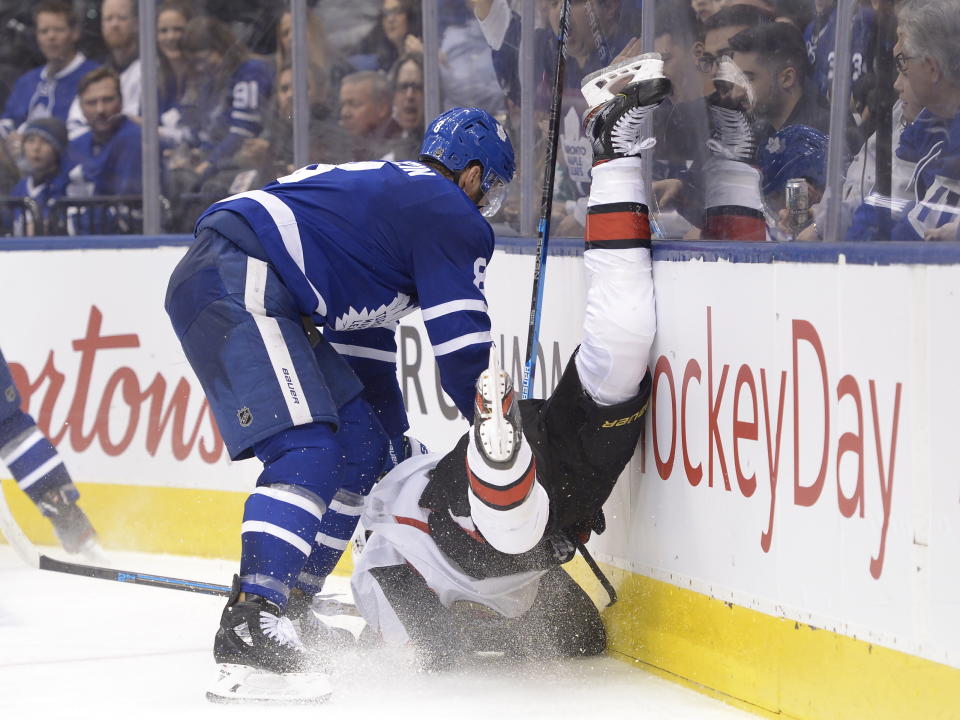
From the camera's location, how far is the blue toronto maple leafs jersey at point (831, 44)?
2.70m

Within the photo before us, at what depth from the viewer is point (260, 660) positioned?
2.85 m

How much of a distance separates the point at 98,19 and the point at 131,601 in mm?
1995

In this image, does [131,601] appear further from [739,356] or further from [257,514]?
[739,356]

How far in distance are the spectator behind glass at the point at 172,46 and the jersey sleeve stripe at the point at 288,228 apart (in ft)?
5.98

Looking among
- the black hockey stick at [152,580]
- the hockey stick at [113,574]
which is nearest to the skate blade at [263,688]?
the hockey stick at [113,574]

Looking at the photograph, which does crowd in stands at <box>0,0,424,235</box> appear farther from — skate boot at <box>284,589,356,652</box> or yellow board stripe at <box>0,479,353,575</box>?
skate boot at <box>284,589,356,652</box>

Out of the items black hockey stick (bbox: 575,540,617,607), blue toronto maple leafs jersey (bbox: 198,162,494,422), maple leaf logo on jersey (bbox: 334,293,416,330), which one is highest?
blue toronto maple leafs jersey (bbox: 198,162,494,422)

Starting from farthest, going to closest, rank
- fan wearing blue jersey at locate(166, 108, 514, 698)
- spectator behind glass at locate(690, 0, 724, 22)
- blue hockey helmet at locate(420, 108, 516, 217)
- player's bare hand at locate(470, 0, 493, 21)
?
player's bare hand at locate(470, 0, 493, 21) → blue hockey helmet at locate(420, 108, 516, 217) → spectator behind glass at locate(690, 0, 724, 22) → fan wearing blue jersey at locate(166, 108, 514, 698)

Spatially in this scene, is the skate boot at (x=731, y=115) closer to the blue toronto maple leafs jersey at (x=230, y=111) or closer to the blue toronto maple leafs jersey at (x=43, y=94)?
the blue toronto maple leafs jersey at (x=230, y=111)

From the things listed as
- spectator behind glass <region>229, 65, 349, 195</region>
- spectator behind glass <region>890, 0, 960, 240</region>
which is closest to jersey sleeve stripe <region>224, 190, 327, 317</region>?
spectator behind glass <region>890, 0, 960, 240</region>

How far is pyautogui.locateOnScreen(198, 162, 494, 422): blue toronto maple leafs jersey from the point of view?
120 inches

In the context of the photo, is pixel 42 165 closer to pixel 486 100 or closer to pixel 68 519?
pixel 68 519

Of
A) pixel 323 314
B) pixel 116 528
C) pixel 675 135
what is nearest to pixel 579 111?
pixel 675 135

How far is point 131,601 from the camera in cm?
404
